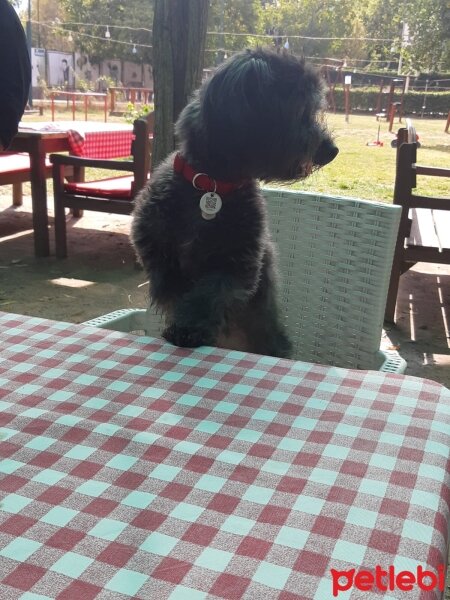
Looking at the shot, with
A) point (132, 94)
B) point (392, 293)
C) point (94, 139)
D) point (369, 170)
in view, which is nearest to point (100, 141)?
point (94, 139)

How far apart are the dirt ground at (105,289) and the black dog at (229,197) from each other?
1.94 metres

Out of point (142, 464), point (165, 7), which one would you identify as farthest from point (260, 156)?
point (165, 7)

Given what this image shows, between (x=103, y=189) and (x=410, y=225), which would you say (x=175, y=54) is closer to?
(x=103, y=189)

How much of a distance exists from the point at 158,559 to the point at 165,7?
12.0 ft

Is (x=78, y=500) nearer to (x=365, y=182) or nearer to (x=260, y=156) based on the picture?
(x=260, y=156)

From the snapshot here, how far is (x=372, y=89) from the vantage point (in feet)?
100

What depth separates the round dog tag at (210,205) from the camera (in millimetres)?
1803

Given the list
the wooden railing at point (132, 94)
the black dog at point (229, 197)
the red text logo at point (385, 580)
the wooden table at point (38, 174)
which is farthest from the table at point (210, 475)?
the wooden railing at point (132, 94)

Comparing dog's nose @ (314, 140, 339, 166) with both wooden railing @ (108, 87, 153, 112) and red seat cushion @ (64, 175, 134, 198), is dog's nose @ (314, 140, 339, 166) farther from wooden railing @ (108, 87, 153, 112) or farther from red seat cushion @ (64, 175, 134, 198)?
wooden railing @ (108, 87, 153, 112)

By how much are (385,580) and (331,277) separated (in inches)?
56.6

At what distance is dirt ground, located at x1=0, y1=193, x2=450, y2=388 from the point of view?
404cm

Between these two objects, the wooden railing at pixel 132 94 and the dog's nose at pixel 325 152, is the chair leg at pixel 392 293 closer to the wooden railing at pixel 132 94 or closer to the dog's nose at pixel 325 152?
the dog's nose at pixel 325 152

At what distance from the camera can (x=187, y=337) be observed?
59.6 inches

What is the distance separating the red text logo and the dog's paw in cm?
81
